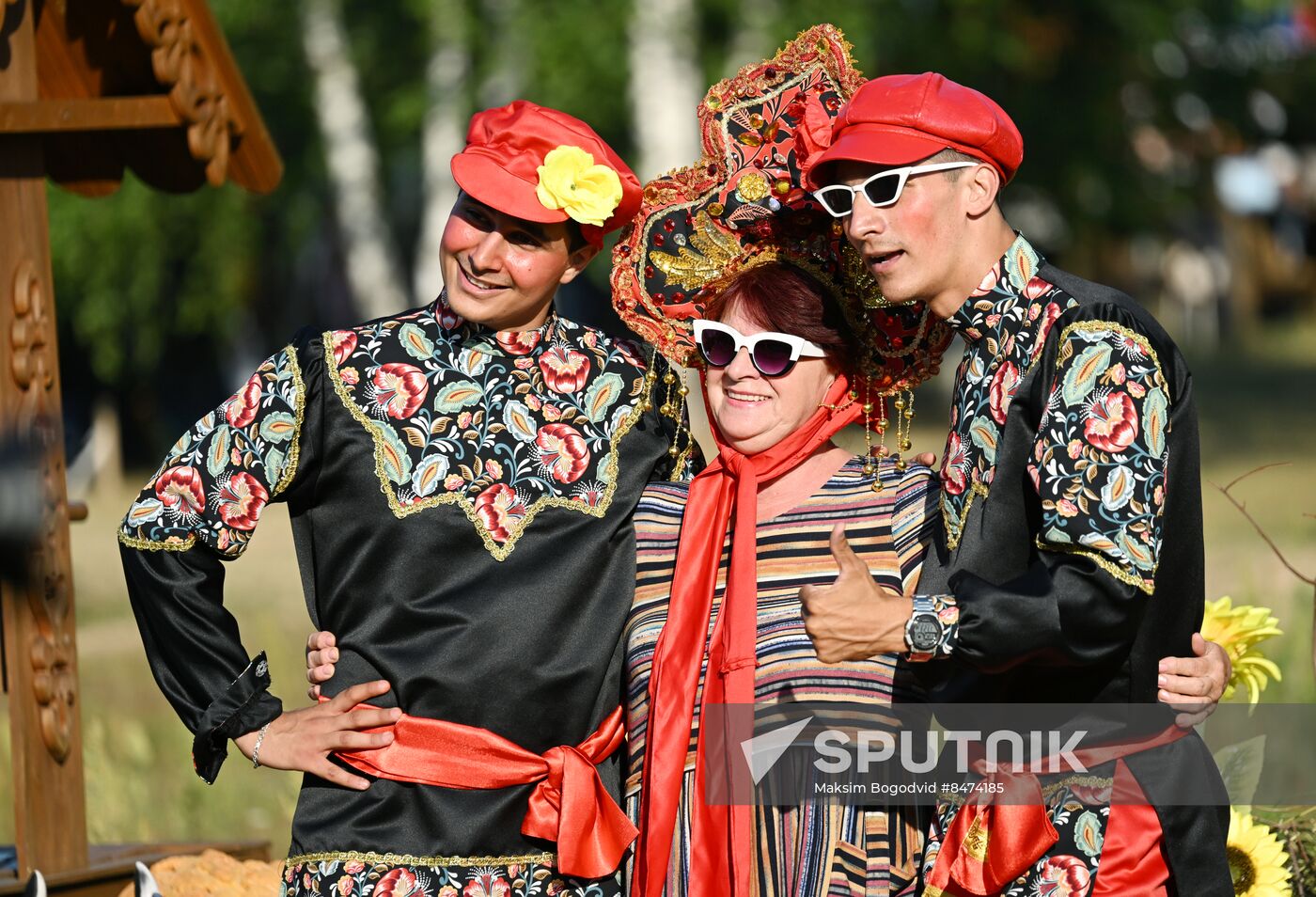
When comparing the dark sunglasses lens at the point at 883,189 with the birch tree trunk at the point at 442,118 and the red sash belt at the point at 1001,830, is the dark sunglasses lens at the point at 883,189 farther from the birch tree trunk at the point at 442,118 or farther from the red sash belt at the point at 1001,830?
the birch tree trunk at the point at 442,118

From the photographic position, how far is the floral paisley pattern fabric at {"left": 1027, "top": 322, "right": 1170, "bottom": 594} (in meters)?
2.86

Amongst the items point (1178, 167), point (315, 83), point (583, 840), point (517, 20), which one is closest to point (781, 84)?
point (583, 840)

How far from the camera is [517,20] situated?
46.3ft

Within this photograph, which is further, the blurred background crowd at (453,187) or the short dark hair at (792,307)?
the blurred background crowd at (453,187)

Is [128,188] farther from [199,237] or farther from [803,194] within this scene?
[803,194]

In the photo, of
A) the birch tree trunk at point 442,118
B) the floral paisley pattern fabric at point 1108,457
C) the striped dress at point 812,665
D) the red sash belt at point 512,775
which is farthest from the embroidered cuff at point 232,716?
the birch tree trunk at point 442,118

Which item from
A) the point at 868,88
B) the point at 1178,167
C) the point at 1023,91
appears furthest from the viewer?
the point at 1178,167

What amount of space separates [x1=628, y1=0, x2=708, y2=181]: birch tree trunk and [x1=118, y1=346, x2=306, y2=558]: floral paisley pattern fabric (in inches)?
386

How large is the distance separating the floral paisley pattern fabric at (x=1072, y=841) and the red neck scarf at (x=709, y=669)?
0.55 meters

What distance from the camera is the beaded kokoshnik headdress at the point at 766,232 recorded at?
3.68 metres

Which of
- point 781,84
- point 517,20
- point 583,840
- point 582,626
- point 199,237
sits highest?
point 517,20

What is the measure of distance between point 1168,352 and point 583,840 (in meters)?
1.47

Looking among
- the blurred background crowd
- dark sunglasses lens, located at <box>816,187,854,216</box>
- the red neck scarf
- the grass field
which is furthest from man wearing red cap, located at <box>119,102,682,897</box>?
the blurred background crowd

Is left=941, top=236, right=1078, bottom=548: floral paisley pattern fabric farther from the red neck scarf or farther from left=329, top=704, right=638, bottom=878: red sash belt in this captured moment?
left=329, top=704, right=638, bottom=878: red sash belt
